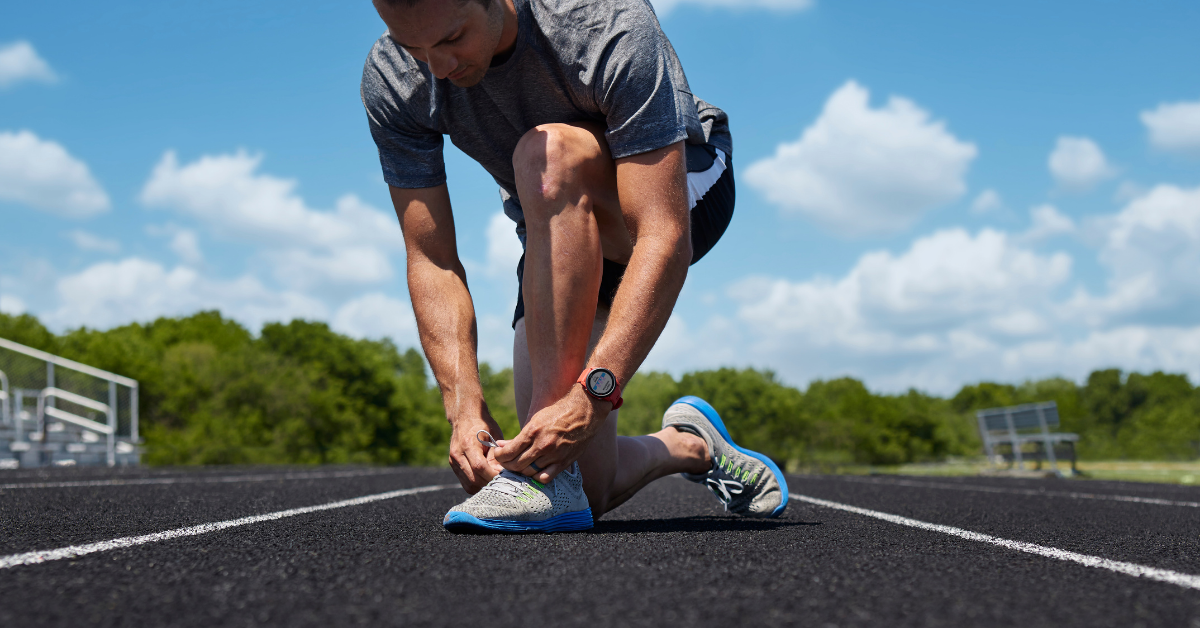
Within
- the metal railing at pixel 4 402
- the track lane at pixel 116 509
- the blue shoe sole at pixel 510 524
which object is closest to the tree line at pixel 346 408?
the metal railing at pixel 4 402

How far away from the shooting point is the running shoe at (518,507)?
6.79ft

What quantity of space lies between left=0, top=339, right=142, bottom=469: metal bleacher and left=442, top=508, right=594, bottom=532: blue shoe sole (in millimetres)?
16887

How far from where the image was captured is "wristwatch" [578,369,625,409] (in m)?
2.06

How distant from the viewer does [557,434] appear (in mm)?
2066


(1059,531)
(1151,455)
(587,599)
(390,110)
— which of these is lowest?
(1151,455)

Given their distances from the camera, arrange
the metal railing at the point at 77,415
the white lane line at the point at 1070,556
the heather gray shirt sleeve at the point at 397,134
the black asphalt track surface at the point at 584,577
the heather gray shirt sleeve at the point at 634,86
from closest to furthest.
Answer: the black asphalt track surface at the point at 584,577
the white lane line at the point at 1070,556
the heather gray shirt sleeve at the point at 634,86
the heather gray shirt sleeve at the point at 397,134
the metal railing at the point at 77,415

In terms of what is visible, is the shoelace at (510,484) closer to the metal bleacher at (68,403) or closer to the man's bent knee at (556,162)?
the man's bent knee at (556,162)

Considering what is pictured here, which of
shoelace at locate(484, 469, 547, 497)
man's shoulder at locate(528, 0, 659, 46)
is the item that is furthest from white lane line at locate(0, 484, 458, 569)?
man's shoulder at locate(528, 0, 659, 46)

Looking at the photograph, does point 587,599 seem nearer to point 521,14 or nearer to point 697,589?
point 697,589

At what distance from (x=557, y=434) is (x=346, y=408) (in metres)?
44.2

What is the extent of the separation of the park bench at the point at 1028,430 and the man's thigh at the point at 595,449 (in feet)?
43.8

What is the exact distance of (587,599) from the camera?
3.97 ft

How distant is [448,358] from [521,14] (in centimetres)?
102

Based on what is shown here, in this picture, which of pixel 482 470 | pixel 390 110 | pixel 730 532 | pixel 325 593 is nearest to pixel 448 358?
pixel 482 470
